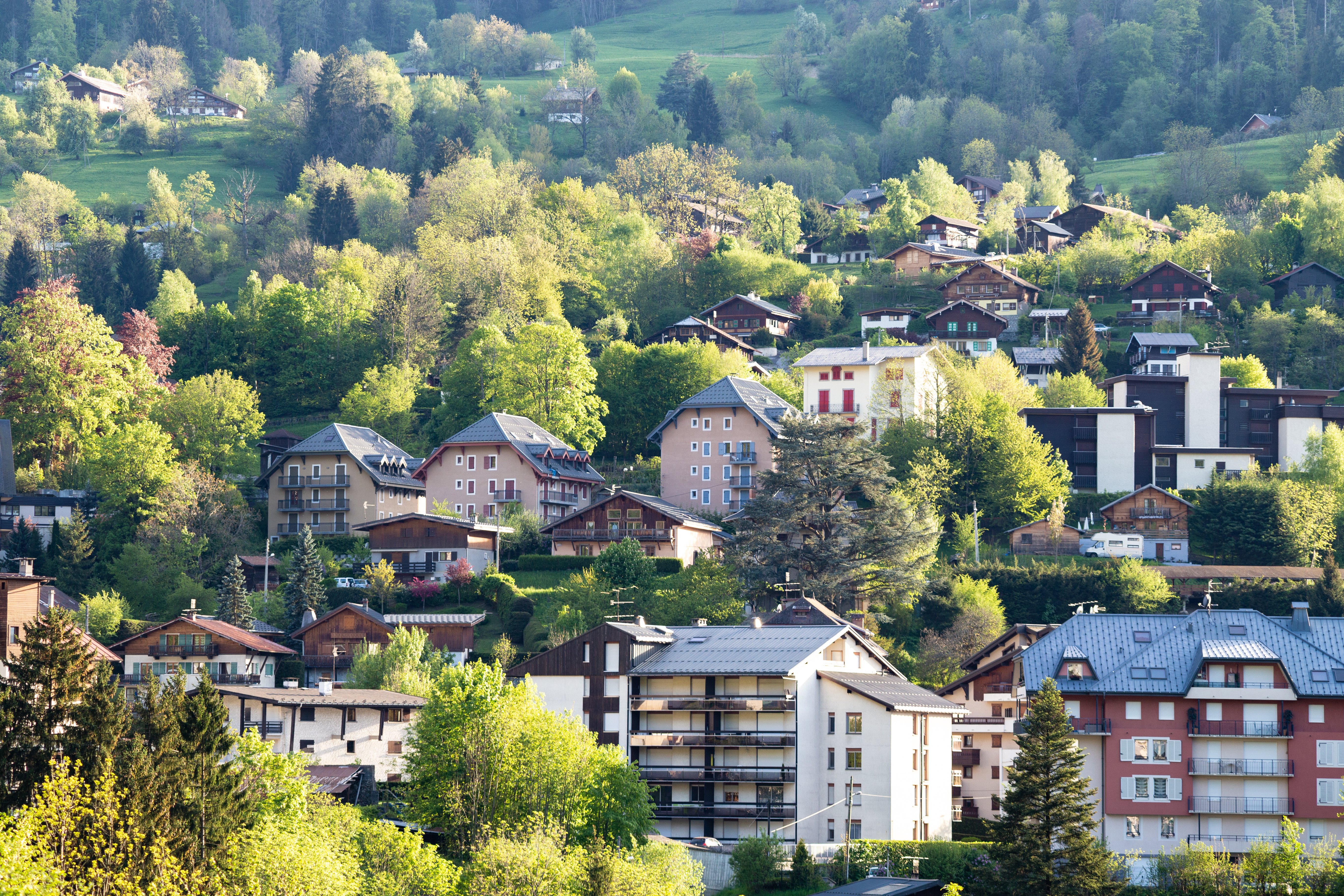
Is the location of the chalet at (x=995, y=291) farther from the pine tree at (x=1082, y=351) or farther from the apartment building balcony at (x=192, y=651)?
the apartment building balcony at (x=192, y=651)

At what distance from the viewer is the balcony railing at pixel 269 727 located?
69562mm

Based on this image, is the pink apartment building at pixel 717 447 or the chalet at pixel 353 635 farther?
the pink apartment building at pixel 717 447

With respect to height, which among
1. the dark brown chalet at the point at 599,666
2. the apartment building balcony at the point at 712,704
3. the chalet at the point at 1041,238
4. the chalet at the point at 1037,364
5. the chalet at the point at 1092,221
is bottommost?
the apartment building balcony at the point at 712,704

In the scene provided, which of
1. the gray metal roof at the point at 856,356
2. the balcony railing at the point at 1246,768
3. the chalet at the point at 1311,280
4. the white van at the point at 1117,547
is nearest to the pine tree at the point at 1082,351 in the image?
the gray metal roof at the point at 856,356

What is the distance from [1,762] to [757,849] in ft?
86.6

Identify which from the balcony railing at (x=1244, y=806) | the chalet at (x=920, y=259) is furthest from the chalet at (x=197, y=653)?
the chalet at (x=920, y=259)

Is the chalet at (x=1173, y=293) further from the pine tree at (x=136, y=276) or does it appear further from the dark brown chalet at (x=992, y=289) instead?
the pine tree at (x=136, y=276)

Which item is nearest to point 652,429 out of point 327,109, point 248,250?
point 248,250

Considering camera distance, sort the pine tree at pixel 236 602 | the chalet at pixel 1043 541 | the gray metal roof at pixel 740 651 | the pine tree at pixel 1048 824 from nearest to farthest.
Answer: the pine tree at pixel 1048 824, the gray metal roof at pixel 740 651, the pine tree at pixel 236 602, the chalet at pixel 1043 541

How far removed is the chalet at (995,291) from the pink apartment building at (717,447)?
38051 millimetres

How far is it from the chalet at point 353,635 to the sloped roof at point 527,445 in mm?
19714

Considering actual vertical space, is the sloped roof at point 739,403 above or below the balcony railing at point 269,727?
above

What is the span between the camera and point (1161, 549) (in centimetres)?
9544

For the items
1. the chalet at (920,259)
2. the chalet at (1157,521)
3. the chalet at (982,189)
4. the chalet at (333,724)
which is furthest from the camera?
the chalet at (982,189)
